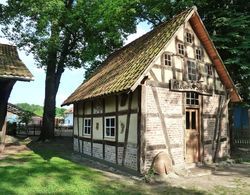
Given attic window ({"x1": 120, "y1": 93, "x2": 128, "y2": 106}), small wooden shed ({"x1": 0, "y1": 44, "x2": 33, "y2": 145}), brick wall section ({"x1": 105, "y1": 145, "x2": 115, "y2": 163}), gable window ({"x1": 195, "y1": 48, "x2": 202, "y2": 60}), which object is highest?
gable window ({"x1": 195, "y1": 48, "x2": 202, "y2": 60})

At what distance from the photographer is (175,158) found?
14117 mm

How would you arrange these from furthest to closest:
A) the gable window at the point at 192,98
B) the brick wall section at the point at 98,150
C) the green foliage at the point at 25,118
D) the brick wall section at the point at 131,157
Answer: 1. the green foliage at the point at 25,118
2. the brick wall section at the point at 98,150
3. the gable window at the point at 192,98
4. the brick wall section at the point at 131,157

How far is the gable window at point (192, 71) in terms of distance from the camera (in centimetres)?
1546

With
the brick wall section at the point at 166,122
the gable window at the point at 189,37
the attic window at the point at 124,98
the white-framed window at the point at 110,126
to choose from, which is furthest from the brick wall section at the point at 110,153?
the gable window at the point at 189,37

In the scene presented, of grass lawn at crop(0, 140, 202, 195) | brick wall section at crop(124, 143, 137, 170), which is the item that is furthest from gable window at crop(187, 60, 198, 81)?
grass lawn at crop(0, 140, 202, 195)

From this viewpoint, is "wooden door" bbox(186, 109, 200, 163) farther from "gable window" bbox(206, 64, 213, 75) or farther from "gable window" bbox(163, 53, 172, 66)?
"gable window" bbox(163, 53, 172, 66)

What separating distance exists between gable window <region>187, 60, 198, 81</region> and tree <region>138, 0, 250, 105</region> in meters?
3.49

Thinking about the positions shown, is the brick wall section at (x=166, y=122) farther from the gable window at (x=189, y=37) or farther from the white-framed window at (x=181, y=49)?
the gable window at (x=189, y=37)

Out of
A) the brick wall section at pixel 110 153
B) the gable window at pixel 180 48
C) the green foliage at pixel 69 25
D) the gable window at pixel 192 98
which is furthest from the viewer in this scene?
the green foliage at pixel 69 25

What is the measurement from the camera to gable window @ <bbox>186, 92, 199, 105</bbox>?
15.4 meters

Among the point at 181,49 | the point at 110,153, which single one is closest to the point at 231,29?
the point at 181,49

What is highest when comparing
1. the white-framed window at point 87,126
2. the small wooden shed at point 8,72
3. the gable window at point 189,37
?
the gable window at point 189,37

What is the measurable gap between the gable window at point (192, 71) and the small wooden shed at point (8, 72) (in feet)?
23.1

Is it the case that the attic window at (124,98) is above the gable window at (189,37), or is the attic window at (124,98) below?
below
